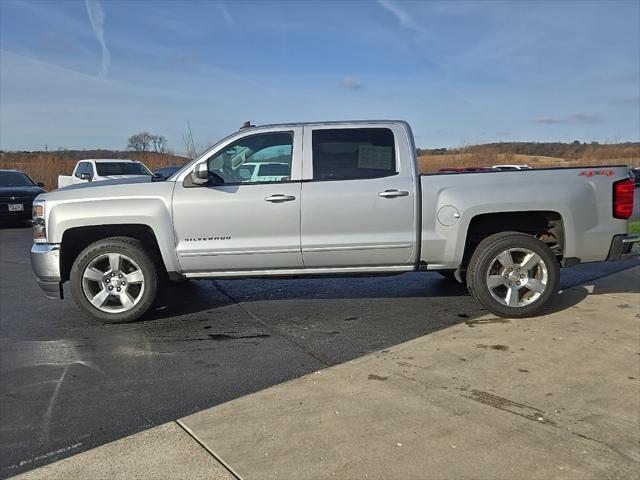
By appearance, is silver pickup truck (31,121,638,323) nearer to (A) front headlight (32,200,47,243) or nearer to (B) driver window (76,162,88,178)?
(A) front headlight (32,200,47,243)

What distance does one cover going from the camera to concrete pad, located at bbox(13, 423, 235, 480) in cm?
273

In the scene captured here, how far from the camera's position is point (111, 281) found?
537cm

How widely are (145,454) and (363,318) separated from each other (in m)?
2.89

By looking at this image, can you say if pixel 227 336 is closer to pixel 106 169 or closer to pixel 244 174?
pixel 244 174

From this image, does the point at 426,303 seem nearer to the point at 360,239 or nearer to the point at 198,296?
the point at 360,239

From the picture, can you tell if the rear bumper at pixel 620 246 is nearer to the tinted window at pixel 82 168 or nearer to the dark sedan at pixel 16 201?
the dark sedan at pixel 16 201

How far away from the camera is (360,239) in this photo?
5.28 meters

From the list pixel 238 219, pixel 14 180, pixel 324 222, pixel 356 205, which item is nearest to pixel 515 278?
pixel 356 205

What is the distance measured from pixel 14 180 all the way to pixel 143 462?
1543 centimetres

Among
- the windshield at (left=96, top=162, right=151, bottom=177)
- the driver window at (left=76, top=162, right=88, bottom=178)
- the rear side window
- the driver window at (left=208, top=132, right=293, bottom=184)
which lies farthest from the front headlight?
the driver window at (left=76, top=162, right=88, bottom=178)

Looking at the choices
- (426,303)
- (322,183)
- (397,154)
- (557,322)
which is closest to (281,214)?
(322,183)

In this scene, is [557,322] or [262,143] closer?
[557,322]

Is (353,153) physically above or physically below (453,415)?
above

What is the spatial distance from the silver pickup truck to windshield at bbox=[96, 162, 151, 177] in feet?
43.3
